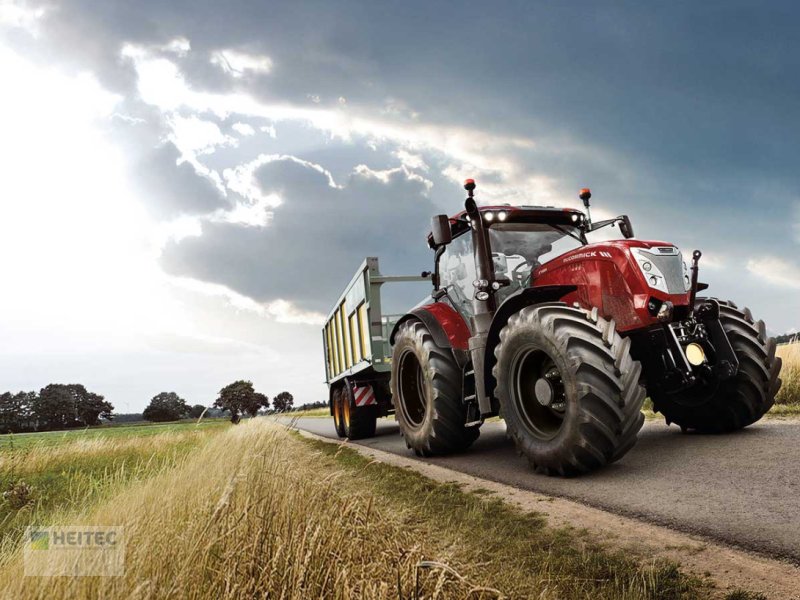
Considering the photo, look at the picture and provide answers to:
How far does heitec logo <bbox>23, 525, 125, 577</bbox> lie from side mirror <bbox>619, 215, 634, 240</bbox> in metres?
5.47

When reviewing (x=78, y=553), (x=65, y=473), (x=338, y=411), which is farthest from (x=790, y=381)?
(x=65, y=473)

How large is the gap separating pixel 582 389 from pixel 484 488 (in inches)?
44.5

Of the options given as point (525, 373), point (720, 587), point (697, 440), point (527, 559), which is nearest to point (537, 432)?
point (525, 373)

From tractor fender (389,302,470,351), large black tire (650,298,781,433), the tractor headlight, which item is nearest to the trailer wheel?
tractor fender (389,302,470,351)

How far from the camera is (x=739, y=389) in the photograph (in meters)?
5.31

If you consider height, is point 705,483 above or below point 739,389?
below

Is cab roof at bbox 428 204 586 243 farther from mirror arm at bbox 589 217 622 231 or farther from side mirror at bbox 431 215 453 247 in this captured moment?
side mirror at bbox 431 215 453 247

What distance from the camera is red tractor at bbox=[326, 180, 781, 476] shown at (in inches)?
174

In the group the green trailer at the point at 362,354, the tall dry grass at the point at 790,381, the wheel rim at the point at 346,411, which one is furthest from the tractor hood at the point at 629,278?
the wheel rim at the point at 346,411

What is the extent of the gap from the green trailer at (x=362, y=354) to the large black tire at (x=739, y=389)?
3880mm

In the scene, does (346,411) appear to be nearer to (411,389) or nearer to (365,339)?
(365,339)

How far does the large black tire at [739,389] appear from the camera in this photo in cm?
528

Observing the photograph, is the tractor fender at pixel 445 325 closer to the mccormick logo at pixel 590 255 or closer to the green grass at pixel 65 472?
the mccormick logo at pixel 590 255

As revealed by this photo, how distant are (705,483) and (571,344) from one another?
1303 mm
